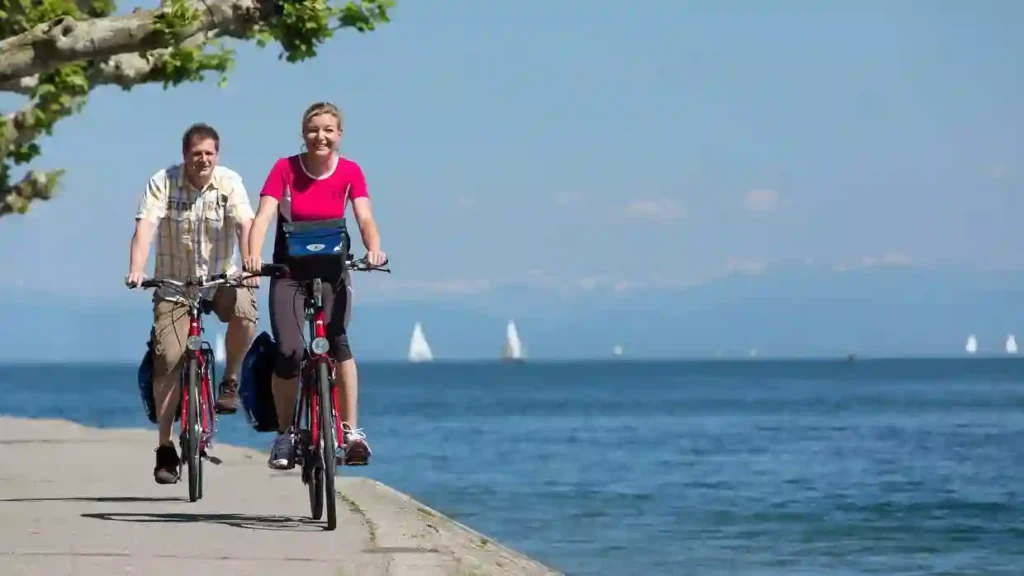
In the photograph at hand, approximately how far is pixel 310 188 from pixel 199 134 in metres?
1.32

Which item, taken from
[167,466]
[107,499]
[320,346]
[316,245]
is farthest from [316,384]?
[107,499]

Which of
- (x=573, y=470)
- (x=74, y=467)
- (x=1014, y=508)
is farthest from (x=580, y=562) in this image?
(x=573, y=470)

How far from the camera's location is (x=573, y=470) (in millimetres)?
40562

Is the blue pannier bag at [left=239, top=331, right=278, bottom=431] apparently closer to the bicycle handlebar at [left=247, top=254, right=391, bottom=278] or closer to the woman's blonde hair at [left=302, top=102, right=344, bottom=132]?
the bicycle handlebar at [left=247, top=254, right=391, bottom=278]

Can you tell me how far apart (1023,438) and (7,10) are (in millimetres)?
51099

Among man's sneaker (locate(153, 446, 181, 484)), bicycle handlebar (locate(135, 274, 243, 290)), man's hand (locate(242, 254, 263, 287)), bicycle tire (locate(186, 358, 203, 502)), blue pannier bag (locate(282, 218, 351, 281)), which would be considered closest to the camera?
blue pannier bag (locate(282, 218, 351, 281))

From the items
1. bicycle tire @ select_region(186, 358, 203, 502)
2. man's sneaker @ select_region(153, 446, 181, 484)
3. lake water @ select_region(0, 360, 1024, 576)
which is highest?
bicycle tire @ select_region(186, 358, 203, 502)

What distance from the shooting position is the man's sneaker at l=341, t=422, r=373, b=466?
9.71 m

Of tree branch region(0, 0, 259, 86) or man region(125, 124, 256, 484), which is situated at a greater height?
tree branch region(0, 0, 259, 86)

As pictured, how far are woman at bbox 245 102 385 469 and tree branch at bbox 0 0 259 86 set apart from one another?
1874 mm

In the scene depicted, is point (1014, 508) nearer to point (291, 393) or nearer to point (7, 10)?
point (7, 10)

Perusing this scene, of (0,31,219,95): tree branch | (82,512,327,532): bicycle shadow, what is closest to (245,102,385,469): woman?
(82,512,327,532): bicycle shadow

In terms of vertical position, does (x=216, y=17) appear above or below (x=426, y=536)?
above

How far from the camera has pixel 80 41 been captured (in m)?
11.0
